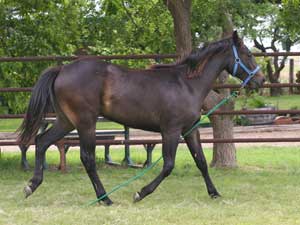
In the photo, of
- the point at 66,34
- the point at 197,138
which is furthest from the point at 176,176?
the point at 66,34

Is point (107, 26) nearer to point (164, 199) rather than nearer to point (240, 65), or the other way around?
point (240, 65)

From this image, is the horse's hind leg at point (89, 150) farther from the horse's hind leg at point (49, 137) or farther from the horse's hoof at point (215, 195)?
the horse's hoof at point (215, 195)

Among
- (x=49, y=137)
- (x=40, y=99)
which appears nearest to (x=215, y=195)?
(x=49, y=137)

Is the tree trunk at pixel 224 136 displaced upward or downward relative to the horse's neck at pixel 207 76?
downward

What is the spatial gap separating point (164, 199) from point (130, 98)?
47.8 inches

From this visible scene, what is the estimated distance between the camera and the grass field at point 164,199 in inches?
226

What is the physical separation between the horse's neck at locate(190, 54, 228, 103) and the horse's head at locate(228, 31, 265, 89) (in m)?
0.11

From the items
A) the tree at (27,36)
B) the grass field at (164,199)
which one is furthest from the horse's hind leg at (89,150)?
the tree at (27,36)

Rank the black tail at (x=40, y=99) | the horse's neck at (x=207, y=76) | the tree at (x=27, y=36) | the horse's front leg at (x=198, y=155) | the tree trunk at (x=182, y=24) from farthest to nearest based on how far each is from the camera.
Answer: the tree at (x=27, y=36) → the tree trunk at (x=182, y=24) → the horse's front leg at (x=198, y=155) → the horse's neck at (x=207, y=76) → the black tail at (x=40, y=99)

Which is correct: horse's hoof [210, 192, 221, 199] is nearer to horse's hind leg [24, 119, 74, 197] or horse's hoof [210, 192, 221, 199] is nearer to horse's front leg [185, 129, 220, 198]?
horse's front leg [185, 129, 220, 198]

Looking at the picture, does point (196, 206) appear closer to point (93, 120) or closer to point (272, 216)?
point (272, 216)

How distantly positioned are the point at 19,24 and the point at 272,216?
6.44 meters

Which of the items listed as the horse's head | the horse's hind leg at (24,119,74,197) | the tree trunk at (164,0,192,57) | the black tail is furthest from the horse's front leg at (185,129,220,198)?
the tree trunk at (164,0,192,57)

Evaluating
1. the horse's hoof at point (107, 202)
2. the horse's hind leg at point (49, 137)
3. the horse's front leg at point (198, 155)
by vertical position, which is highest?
the horse's hind leg at point (49, 137)
